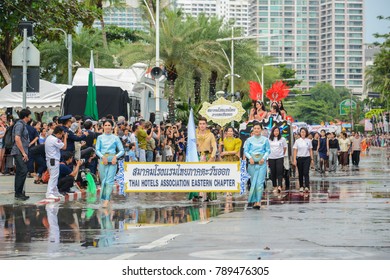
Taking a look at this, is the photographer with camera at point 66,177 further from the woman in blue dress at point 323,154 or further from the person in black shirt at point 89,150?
the woman in blue dress at point 323,154

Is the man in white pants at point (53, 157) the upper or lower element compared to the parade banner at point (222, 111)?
lower

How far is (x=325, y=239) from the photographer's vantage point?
13.0 meters

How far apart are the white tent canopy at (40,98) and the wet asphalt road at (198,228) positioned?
574 inches

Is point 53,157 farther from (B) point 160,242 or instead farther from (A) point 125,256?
(A) point 125,256

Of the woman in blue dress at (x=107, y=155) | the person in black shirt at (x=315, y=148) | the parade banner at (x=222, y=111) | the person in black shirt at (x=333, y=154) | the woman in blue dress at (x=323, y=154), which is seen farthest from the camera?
the person in black shirt at (x=333, y=154)

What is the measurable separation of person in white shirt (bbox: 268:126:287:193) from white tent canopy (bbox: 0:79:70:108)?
14.5 m

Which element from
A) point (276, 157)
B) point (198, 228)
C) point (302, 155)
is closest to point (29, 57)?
point (276, 157)

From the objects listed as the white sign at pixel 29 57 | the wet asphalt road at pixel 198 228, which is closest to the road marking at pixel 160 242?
the wet asphalt road at pixel 198 228

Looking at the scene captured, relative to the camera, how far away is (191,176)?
Result: 20.0m

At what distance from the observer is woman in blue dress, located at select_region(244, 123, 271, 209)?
19.0 metres

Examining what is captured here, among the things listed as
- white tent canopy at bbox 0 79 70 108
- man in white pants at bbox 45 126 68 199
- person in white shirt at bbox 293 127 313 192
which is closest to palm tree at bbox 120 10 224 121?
white tent canopy at bbox 0 79 70 108

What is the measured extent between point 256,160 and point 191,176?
1484 millimetres

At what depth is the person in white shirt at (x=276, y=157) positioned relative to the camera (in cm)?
2431

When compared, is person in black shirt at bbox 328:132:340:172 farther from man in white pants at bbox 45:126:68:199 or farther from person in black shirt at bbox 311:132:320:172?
man in white pants at bbox 45:126:68:199
